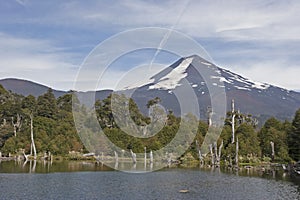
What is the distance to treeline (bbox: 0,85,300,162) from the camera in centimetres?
5609

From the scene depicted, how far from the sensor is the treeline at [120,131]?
56094 mm

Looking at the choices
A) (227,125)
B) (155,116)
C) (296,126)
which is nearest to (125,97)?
(155,116)

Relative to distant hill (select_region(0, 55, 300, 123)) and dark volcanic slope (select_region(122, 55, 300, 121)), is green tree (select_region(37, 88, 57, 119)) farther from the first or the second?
dark volcanic slope (select_region(122, 55, 300, 121))

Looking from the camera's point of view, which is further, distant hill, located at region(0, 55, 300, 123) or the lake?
distant hill, located at region(0, 55, 300, 123)

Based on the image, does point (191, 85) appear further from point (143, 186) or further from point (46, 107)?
point (143, 186)

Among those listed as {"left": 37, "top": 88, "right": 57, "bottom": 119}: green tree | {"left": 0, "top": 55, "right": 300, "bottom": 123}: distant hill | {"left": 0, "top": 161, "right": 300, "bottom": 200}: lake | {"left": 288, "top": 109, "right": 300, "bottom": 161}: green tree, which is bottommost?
{"left": 0, "top": 161, "right": 300, "bottom": 200}: lake

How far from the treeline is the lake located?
15.6 metres

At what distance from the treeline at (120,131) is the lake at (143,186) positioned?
15581 millimetres

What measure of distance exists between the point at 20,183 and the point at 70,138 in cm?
3448

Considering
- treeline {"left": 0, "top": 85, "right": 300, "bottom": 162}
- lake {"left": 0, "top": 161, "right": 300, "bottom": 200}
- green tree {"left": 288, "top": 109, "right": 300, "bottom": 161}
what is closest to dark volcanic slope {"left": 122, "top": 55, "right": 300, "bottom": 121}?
treeline {"left": 0, "top": 85, "right": 300, "bottom": 162}

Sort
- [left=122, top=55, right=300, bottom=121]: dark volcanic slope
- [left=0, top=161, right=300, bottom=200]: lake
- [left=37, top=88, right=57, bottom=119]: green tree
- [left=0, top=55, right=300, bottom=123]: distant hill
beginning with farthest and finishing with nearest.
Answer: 1. [left=122, top=55, right=300, bottom=121]: dark volcanic slope
2. [left=0, top=55, right=300, bottom=123]: distant hill
3. [left=37, top=88, right=57, bottom=119]: green tree
4. [left=0, top=161, right=300, bottom=200]: lake

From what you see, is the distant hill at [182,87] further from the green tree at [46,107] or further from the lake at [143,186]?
the lake at [143,186]

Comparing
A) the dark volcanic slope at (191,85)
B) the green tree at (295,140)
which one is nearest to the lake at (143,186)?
the green tree at (295,140)

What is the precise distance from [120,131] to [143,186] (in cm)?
3284
